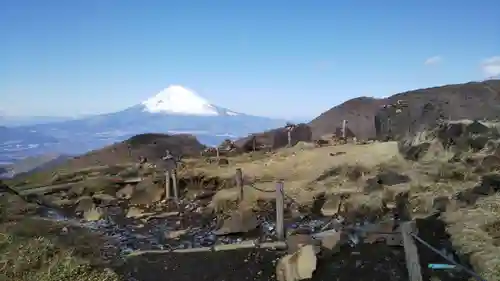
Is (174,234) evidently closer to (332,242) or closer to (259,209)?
(259,209)

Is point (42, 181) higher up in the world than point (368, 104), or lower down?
lower down

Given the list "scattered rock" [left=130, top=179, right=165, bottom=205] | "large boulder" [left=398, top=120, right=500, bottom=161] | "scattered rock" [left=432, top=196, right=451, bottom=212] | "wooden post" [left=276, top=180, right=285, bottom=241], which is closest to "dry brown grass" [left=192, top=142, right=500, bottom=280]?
"scattered rock" [left=432, top=196, right=451, bottom=212]

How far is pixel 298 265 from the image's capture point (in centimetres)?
701

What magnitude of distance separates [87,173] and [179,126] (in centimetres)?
4599

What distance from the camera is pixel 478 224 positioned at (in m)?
8.03

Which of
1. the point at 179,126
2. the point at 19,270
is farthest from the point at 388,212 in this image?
the point at 179,126

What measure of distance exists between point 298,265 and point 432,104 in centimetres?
2170

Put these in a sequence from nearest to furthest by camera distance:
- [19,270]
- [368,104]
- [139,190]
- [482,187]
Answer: [19,270], [482,187], [139,190], [368,104]

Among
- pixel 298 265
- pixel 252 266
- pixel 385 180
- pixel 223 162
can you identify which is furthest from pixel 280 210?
pixel 223 162

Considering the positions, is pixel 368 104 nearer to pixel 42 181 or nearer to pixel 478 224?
pixel 42 181

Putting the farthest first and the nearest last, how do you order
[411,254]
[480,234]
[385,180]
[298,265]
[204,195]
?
1. [204,195]
2. [385,180]
3. [480,234]
4. [298,265]
5. [411,254]

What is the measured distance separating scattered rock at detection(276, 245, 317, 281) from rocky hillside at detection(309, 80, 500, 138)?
63.8 feet

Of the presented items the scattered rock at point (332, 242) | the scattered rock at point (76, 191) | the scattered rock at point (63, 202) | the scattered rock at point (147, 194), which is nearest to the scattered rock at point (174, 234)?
the scattered rock at point (147, 194)

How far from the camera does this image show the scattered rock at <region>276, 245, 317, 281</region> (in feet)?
22.7
